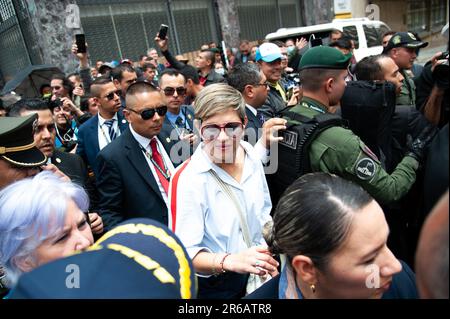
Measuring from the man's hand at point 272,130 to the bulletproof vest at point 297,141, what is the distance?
3cm

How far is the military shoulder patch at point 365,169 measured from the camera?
1727mm

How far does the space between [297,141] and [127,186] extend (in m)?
1.23

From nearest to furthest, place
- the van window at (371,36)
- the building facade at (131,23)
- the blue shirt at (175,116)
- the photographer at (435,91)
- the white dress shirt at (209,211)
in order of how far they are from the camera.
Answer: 1. the photographer at (435,91)
2. the white dress shirt at (209,211)
3. the blue shirt at (175,116)
4. the building facade at (131,23)
5. the van window at (371,36)

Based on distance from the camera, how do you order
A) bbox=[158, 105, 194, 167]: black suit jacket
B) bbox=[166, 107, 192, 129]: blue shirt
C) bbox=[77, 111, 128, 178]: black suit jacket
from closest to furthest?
bbox=[158, 105, 194, 167]: black suit jacket
bbox=[77, 111, 128, 178]: black suit jacket
bbox=[166, 107, 192, 129]: blue shirt

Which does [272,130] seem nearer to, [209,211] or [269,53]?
[209,211]

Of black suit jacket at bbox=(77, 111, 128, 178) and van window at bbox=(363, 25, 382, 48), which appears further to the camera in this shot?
van window at bbox=(363, 25, 382, 48)

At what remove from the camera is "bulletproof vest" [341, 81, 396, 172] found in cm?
249

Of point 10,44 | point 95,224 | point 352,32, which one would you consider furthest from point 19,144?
point 10,44

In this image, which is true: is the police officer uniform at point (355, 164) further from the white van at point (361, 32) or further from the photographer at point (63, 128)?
the white van at point (361, 32)

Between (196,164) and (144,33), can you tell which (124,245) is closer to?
(196,164)

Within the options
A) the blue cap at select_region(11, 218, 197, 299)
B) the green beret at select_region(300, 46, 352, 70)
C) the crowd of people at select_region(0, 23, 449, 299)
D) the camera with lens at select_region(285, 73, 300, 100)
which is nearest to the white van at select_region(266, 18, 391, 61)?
the camera with lens at select_region(285, 73, 300, 100)

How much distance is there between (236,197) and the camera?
166cm

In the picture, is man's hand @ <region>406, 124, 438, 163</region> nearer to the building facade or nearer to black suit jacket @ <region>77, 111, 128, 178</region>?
black suit jacket @ <region>77, 111, 128, 178</region>

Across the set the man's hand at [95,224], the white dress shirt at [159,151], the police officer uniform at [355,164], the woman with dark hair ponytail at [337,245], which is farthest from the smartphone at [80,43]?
the woman with dark hair ponytail at [337,245]
